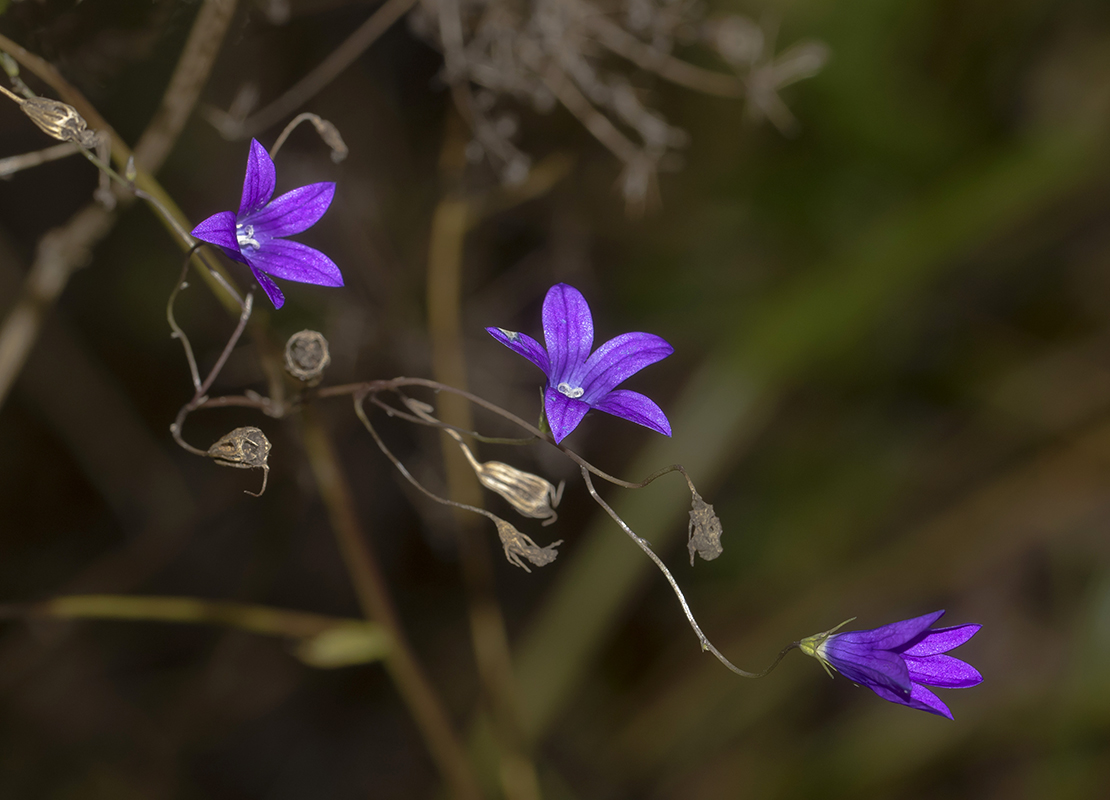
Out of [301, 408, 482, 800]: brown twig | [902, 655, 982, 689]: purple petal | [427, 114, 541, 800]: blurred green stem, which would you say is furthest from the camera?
[427, 114, 541, 800]: blurred green stem

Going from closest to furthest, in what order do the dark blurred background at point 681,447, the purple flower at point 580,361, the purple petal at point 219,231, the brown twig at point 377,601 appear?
the purple petal at point 219,231 → the purple flower at point 580,361 → the brown twig at point 377,601 → the dark blurred background at point 681,447

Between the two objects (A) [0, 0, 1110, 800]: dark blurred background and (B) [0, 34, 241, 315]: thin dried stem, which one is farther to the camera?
(A) [0, 0, 1110, 800]: dark blurred background

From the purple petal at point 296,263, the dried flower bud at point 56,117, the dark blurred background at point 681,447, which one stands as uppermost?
the dried flower bud at point 56,117

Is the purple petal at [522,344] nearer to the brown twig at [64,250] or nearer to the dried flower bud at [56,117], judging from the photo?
the dried flower bud at [56,117]

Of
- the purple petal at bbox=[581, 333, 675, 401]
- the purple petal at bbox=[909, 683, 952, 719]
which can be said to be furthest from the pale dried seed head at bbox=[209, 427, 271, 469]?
the purple petal at bbox=[909, 683, 952, 719]

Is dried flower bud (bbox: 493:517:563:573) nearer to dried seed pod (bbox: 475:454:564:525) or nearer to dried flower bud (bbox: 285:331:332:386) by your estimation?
dried seed pod (bbox: 475:454:564:525)

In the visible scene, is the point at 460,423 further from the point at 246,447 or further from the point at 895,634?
the point at 895,634

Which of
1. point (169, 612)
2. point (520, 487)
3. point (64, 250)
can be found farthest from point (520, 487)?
point (64, 250)

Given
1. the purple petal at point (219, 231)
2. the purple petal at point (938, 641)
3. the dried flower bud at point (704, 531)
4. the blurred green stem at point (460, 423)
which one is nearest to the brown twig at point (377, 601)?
the blurred green stem at point (460, 423)
